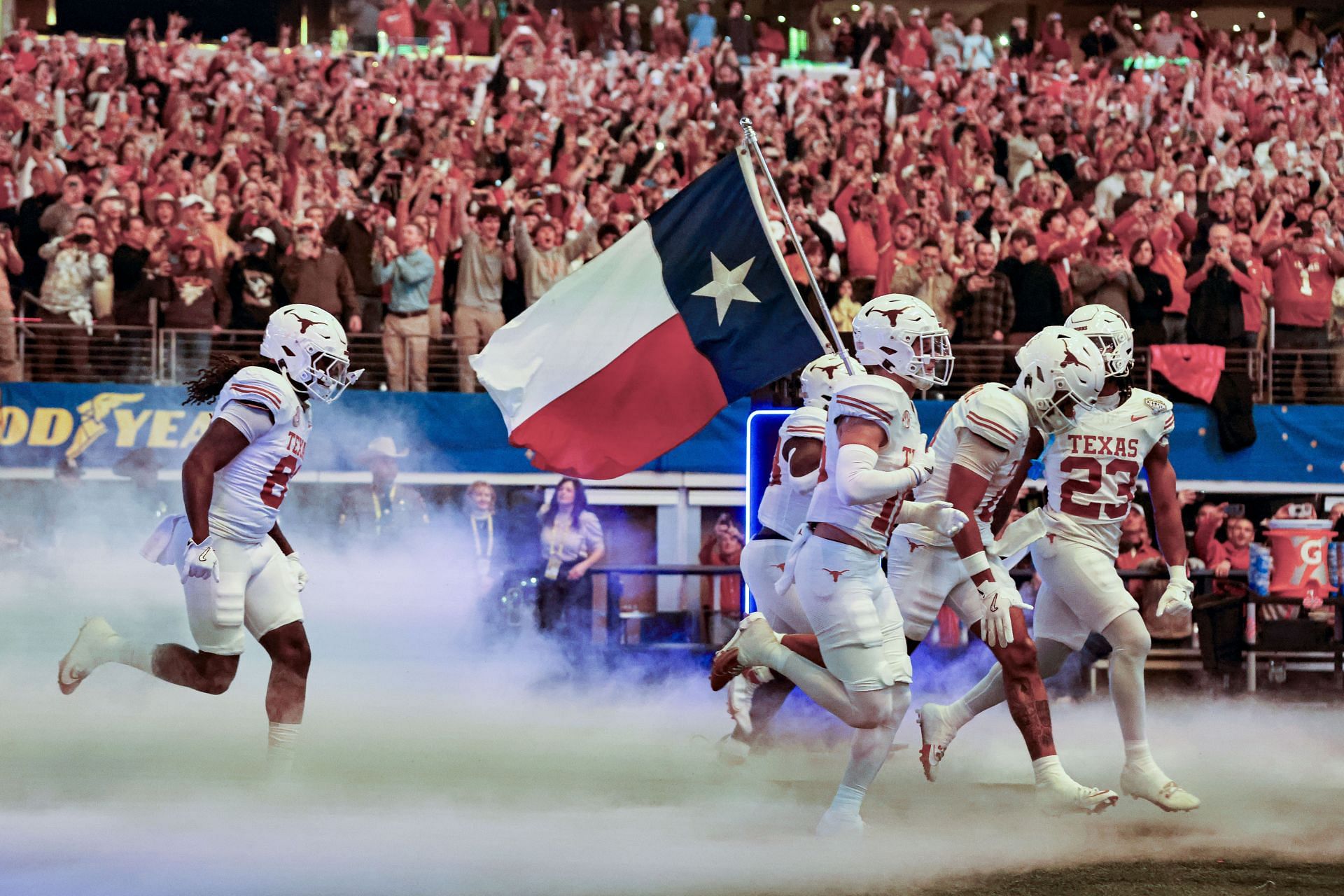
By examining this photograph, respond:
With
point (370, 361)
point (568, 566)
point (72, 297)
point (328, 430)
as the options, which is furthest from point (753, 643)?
point (72, 297)

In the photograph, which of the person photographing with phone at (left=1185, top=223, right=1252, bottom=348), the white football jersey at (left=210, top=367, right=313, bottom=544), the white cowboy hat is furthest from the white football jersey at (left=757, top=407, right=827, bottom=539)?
the person photographing with phone at (left=1185, top=223, right=1252, bottom=348)

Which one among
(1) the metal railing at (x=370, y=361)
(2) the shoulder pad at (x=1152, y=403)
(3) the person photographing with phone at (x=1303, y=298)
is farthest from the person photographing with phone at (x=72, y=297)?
(3) the person photographing with phone at (x=1303, y=298)

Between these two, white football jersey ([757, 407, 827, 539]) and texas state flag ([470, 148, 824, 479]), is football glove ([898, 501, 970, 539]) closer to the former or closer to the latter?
white football jersey ([757, 407, 827, 539])

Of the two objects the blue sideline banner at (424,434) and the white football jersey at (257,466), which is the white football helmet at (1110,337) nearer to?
the white football jersey at (257,466)

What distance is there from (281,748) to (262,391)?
1.55 metres

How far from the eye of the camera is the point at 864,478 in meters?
6.17

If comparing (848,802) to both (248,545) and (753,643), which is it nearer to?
(753,643)

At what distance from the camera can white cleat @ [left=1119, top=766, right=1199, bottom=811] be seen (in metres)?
6.90

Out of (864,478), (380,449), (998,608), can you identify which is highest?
(864,478)

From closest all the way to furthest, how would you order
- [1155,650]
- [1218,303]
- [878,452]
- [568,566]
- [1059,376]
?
[878,452] → [1059,376] → [568,566] → [1155,650] → [1218,303]

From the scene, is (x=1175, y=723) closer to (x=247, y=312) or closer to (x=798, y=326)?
(x=798, y=326)

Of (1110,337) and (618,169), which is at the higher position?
(618,169)

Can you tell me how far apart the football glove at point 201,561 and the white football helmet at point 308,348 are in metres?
0.87

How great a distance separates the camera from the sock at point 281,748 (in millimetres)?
6961
